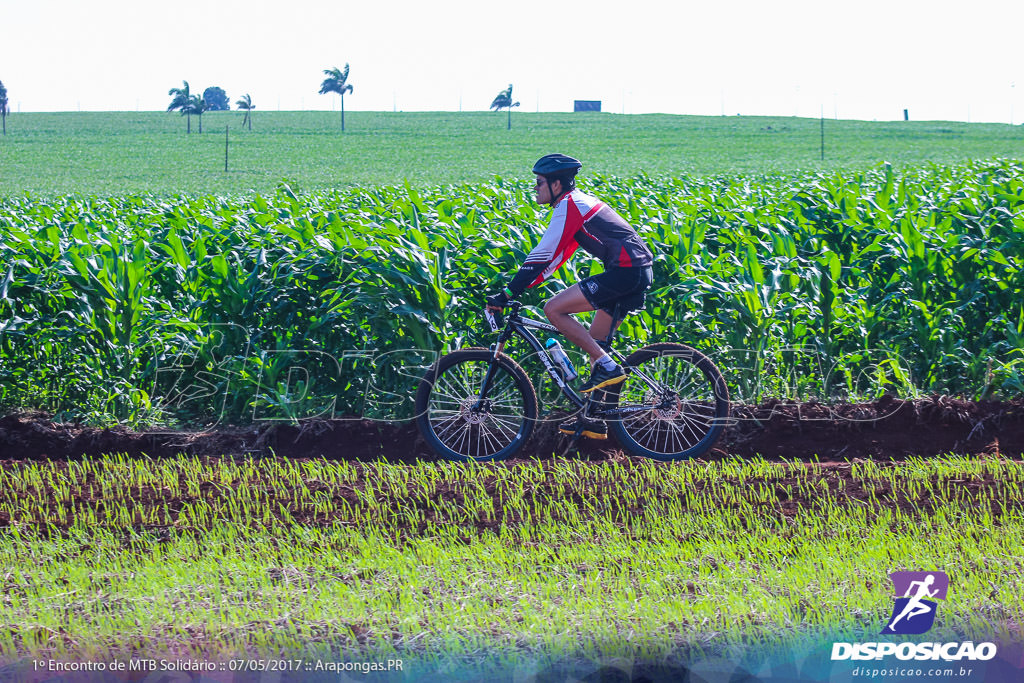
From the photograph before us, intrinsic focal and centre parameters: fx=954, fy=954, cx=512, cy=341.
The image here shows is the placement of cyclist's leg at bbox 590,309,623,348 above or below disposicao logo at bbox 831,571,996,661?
above

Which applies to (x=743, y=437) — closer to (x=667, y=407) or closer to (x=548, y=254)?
(x=667, y=407)

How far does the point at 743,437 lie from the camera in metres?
7.30

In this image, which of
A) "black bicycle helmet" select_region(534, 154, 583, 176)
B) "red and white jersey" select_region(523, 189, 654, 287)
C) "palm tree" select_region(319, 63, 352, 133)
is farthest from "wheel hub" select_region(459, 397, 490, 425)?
"palm tree" select_region(319, 63, 352, 133)

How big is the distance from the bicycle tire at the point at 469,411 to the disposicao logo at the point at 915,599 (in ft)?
9.54

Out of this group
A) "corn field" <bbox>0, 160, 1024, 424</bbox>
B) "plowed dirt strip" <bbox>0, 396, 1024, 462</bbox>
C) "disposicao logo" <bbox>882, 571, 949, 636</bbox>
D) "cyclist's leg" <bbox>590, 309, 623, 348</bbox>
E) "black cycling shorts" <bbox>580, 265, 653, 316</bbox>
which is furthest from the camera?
"corn field" <bbox>0, 160, 1024, 424</bbox>

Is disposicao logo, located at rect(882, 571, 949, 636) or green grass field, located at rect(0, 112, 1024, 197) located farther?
green grass field, located at rect(0, 112, 1024, 197)

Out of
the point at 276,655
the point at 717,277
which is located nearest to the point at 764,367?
the point at 717,277

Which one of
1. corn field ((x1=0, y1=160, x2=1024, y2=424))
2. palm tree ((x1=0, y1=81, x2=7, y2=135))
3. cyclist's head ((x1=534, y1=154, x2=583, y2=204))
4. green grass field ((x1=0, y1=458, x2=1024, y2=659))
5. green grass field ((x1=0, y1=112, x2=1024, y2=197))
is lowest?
green grass field ((x1=0, y1=458, x2=1024, y2=659))

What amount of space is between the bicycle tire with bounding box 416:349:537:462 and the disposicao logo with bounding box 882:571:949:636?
9.54ft

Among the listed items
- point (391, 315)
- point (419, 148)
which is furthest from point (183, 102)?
point (391, 315)

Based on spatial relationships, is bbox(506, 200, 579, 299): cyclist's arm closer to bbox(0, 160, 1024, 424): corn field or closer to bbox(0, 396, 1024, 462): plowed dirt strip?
bbox(0, 160, 1024, 424): corn field

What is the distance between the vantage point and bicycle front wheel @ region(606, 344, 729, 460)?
6.72m

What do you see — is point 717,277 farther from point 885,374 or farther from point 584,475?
point 584,475

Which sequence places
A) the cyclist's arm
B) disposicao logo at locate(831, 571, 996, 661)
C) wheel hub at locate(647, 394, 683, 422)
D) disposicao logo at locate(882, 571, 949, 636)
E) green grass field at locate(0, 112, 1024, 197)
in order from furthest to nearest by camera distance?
green grass field at locate(0, 112, 1024, 197)
wheel hub at locate(647, 394, 683, 422)
the cyclist's arm
disposicao logo at locate(882, 571, 949, 636)
disposicao logo at locate(831, 571, 996, 661)
